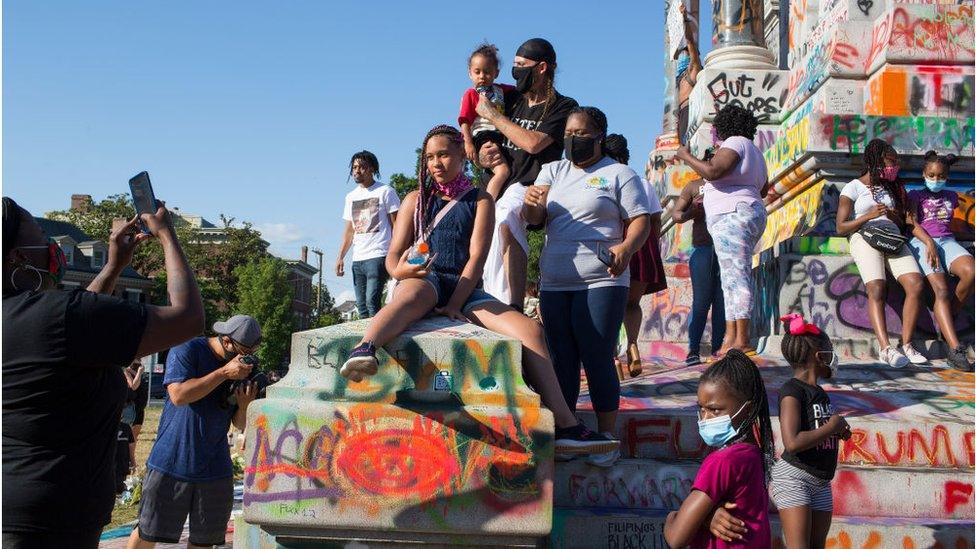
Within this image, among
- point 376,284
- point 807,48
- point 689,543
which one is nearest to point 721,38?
point 807,48

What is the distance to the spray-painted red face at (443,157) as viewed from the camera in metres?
5.07

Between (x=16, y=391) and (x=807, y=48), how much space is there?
9.37 m

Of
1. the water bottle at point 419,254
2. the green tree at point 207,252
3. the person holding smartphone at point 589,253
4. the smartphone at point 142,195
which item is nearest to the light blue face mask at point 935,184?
the person holding smartphone at point 589,253

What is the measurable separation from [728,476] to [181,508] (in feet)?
10.7

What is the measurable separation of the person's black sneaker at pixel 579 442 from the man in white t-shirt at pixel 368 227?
185 inches

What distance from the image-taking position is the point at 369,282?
9328mm

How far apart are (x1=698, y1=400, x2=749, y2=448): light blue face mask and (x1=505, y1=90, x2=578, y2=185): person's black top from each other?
3.26 meters

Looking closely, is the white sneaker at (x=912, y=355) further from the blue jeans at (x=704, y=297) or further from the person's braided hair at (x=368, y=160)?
the person's braided hair at (x=368, y=160)

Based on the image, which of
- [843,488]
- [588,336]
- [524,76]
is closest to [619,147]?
[524,76]

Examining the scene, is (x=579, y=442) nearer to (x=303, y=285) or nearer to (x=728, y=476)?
(x=728, y=476)

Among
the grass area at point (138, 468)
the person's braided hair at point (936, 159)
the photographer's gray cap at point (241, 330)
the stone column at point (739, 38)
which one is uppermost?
the stone column at point (739, 38)

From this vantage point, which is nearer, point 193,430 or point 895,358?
point 193,430

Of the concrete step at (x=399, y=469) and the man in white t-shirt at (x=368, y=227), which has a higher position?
the man in white t-shirt at (x=368, y=227)

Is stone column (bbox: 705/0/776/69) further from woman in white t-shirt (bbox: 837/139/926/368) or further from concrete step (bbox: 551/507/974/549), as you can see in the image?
concrete step (bbox: 551/507/974/549)
